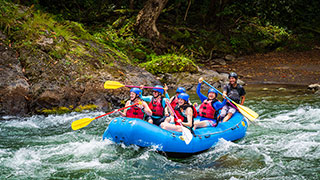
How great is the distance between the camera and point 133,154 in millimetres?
5164

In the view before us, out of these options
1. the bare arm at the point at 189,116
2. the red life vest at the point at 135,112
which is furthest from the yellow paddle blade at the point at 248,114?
the red life vest at the point at 135,112

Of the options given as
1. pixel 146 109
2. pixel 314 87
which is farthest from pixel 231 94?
pixel 314 87

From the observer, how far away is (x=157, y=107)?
598 centimetres

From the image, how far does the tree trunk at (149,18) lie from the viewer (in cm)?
1346

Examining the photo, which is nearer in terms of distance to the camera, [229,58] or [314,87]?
[314,87]

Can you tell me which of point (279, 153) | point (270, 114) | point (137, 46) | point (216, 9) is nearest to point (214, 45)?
point (216, 9)

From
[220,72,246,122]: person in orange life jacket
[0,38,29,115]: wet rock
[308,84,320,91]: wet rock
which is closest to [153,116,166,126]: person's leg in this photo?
[220,72,246,122]: person in orange life jacket

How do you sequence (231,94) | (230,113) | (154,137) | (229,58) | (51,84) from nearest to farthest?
(154,137)
(230,113)
(231,94)
(51,84)
(229,58)

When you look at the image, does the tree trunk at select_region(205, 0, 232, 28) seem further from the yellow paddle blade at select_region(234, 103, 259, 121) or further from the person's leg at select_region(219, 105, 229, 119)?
the yellow paddle blade at select_region(234, 103, 259, 121)

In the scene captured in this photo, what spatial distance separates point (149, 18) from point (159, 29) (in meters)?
1.89

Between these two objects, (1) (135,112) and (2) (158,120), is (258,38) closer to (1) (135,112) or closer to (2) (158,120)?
(2) (158,120)

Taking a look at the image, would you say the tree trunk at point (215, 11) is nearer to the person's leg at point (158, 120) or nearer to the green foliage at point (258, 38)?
the green foliage at point (258, 38)

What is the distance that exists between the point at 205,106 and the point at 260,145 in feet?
4.10

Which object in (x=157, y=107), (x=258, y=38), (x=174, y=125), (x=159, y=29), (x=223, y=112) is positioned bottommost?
(x=223, y=112)
